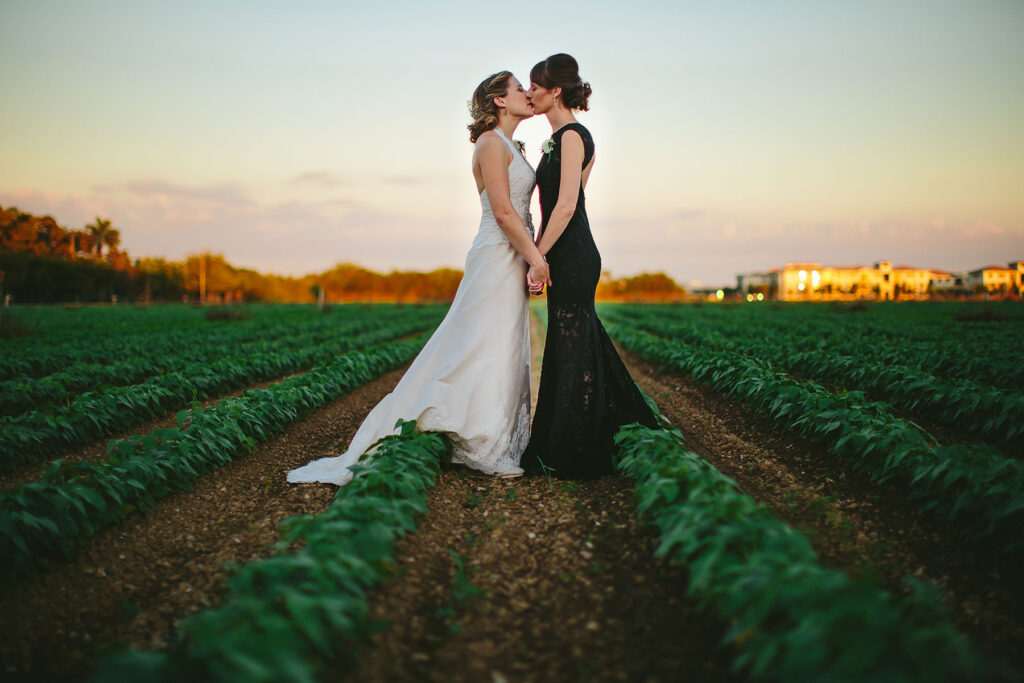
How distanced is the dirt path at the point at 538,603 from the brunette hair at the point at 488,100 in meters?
2.70

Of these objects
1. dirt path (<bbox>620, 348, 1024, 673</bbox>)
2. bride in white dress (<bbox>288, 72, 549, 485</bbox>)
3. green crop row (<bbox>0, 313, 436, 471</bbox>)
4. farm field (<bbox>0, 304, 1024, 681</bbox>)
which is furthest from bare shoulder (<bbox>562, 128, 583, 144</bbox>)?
green crop row (<bbox>0, 313, 436, 471</bbox>)

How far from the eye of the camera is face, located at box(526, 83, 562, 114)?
3926 mm

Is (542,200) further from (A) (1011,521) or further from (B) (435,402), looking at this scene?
(A) (1011,521)

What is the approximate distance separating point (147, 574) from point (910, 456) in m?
4.72

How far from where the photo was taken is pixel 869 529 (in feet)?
10.6

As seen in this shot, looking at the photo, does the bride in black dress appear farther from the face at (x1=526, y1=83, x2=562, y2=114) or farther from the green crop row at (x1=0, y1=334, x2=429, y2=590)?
the green crop row at (x1=0, y1=334, x2=429, y2=590)

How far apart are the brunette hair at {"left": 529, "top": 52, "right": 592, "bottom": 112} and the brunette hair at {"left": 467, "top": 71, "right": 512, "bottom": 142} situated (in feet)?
0.71

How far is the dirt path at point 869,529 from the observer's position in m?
2.35

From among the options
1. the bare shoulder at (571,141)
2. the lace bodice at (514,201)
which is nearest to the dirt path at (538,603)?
the lace bodice at (514,201)

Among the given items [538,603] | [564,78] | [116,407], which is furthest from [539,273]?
[116,407]

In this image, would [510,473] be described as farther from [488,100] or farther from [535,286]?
[488,100]

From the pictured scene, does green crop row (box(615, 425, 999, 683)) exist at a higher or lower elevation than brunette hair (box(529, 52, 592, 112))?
lower

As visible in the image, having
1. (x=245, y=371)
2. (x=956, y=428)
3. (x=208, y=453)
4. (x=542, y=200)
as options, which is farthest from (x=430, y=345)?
(x=245, y=371)

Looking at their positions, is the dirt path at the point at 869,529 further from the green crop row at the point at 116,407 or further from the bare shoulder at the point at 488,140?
the green crop row at the point at 116,407
